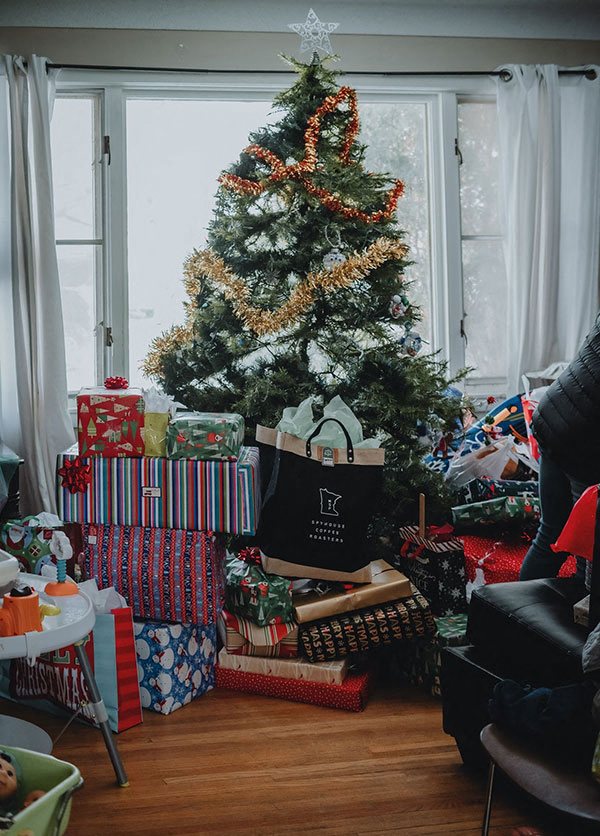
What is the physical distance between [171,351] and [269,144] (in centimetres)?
85

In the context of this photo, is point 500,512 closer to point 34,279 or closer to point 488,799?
point 488,799

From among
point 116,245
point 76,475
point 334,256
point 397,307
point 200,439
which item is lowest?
point 76,475

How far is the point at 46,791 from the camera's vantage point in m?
1.61

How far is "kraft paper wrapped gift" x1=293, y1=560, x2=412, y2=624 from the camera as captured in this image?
8.51 feet

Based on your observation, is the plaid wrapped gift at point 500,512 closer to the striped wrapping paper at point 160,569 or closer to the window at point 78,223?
the striped wrapping paper at point 160,569

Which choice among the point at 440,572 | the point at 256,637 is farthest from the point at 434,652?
the point at 256,637

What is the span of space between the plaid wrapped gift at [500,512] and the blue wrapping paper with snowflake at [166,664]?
97cm

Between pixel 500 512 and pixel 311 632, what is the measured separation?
771mm

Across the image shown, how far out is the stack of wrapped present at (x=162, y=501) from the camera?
2611 mm

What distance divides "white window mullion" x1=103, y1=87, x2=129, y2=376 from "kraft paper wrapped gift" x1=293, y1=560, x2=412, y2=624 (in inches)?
66.2

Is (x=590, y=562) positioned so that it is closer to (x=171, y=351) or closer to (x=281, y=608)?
(x=281, y=608)

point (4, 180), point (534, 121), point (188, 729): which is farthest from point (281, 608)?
point (534, 121)

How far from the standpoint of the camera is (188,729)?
94.1 inches

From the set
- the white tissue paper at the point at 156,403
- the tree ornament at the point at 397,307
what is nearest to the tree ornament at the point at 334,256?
the tree ornament at the point at 397,307
